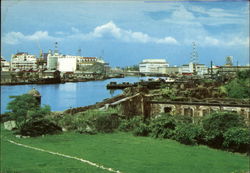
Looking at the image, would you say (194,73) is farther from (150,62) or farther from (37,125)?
(37,125)

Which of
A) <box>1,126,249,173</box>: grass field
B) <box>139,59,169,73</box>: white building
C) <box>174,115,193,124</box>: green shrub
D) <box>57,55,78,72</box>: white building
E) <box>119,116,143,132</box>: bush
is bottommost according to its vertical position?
<box>1,126,249,173</box>: grass field

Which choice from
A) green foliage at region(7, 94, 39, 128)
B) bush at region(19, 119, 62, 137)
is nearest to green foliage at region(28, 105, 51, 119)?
green foliage at region(7, 94, 39, 128)

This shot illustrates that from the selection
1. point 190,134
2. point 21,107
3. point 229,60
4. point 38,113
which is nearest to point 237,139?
point 190,134

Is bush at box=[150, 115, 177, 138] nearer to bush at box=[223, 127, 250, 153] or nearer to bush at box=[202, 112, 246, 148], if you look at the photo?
bush at box=[202, 112, 246, 148]

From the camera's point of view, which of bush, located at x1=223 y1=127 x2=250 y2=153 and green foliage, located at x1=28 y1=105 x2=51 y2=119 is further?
green foliage, located at x1=28 y1=105 x2=51 y2=119

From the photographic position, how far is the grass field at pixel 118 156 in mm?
9195

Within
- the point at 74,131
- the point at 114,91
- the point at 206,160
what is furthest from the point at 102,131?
the point at 114,91

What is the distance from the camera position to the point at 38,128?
15.0m

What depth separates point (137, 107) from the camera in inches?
771

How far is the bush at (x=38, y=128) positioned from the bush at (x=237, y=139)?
780 centimetres

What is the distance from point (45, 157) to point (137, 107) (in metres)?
9.90

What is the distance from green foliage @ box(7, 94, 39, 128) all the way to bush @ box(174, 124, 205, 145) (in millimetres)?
7625

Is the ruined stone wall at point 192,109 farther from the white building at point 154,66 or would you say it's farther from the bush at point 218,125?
the white building at point 154,66

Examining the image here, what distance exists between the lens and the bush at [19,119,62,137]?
14.7m
